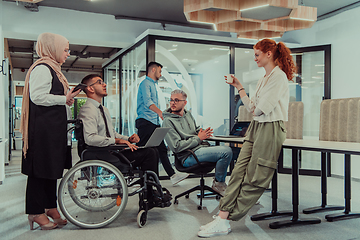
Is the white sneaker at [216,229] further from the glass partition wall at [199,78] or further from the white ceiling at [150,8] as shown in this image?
the white ceiling at [150,8]

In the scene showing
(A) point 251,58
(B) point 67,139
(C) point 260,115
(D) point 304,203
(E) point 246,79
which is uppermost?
(A) point 251,58

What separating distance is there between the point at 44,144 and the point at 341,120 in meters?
2.79

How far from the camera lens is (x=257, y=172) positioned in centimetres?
245

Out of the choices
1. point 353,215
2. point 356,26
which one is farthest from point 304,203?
point 356,26

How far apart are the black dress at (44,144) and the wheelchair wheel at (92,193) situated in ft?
0.48

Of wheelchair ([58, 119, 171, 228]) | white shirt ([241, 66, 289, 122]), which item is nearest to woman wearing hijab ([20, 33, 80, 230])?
wheelchair ([58, 119, 171, 228])

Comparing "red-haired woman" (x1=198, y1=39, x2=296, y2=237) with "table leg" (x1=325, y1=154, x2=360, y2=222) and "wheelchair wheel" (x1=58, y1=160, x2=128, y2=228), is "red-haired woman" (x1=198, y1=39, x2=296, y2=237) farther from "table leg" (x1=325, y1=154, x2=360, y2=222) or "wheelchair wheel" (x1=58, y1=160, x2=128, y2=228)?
"table leg" (x1=325, y1=154, x2=360, y2=222)

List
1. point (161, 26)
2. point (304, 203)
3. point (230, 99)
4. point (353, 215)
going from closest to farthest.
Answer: point (353, 215)
point (304, 203)
point (230, 99)
point (161, 26)

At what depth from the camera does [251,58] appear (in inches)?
237

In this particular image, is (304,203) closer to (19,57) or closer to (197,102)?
(197,102)

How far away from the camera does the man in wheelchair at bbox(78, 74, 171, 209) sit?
2.65 metres

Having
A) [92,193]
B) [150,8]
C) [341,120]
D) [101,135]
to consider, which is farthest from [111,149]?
[150,8]

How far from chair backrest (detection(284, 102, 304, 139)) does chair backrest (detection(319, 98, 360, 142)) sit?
302 mm

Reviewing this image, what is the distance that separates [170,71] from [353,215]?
11.5 feet
